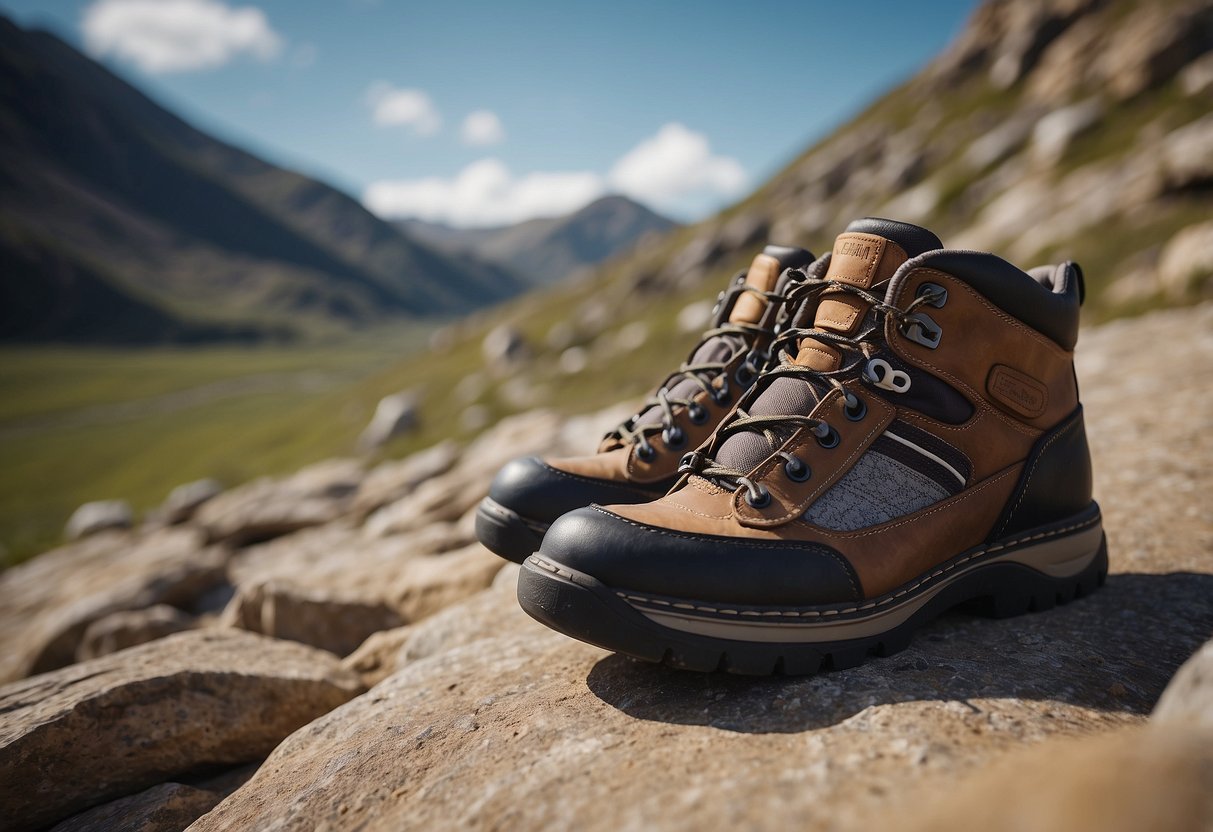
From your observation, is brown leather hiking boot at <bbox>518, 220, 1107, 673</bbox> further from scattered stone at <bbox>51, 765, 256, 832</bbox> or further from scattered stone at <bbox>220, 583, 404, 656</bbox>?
scattered stone at <bbox>220, 583, 404, 656</bbox>

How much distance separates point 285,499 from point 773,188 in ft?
178

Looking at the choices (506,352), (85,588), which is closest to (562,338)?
(506,352)

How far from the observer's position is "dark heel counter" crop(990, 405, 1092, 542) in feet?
9.82

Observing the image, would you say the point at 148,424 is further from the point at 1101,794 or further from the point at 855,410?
the point at 1101,794

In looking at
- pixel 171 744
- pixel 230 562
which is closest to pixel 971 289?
pixel 171 744

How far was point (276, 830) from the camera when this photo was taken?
2090 millimetres

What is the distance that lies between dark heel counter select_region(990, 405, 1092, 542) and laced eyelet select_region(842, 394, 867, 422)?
80 centimetres

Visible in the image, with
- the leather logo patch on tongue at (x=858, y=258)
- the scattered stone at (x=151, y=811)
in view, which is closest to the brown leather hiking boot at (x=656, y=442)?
the leather logo patch on tongue at (x=858, y=258)

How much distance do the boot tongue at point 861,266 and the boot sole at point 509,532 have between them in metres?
1.59

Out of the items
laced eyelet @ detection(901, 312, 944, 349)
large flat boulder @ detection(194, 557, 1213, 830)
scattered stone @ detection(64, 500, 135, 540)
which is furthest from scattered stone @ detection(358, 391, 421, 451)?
laced eyelet @ detection(901, 312, 944, 349)

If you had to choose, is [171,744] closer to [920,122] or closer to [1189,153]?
[1189,153]

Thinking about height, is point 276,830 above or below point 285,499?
below

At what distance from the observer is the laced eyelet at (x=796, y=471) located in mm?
2688

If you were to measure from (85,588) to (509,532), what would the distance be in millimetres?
13408
